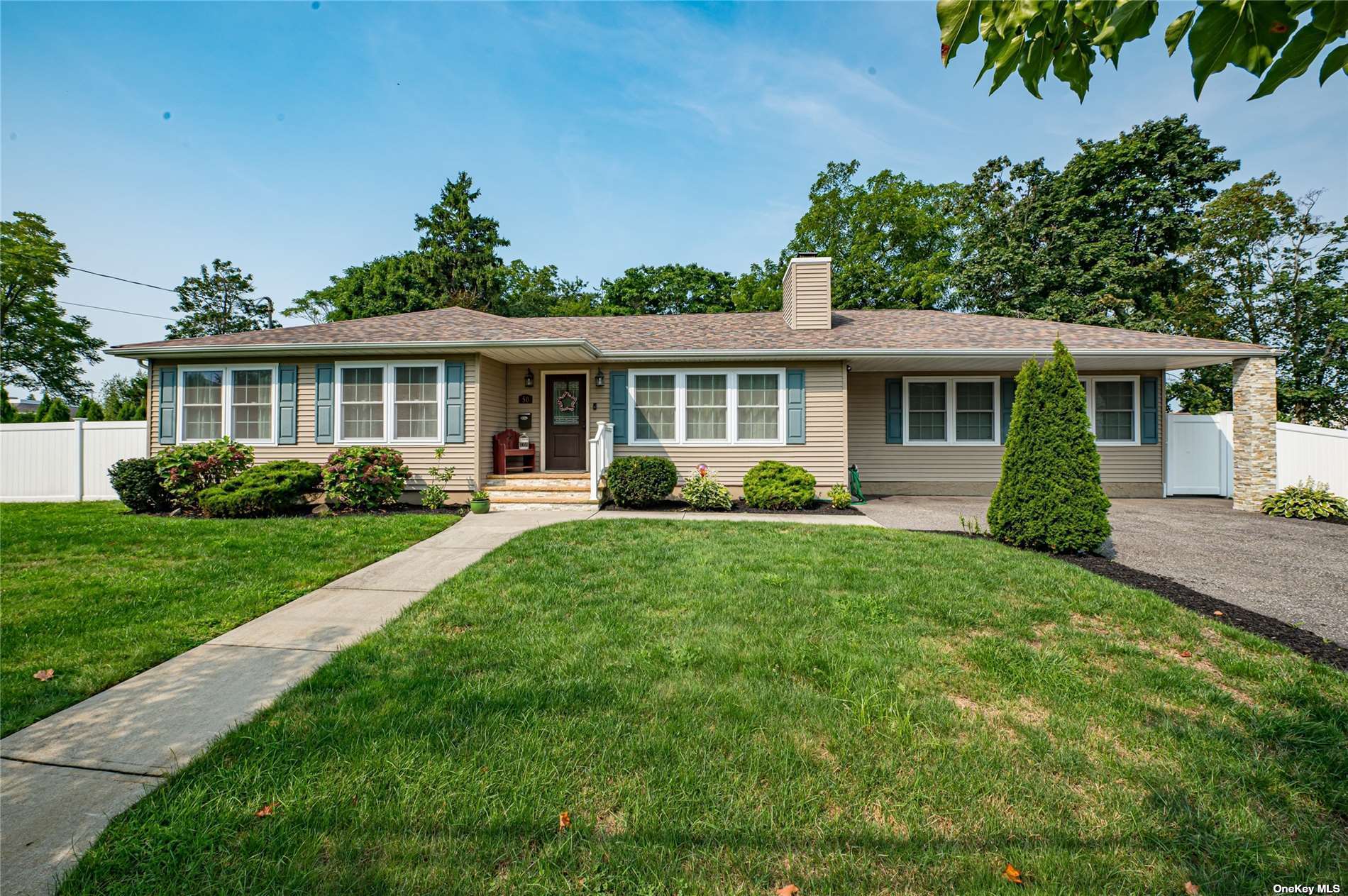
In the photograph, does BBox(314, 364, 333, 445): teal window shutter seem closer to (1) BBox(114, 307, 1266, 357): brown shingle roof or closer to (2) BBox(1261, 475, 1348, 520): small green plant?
(1) BBox(114, 307, 1266, 357): brown shingle roof

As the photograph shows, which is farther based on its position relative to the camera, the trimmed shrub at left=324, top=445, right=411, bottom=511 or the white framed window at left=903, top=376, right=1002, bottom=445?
the white framed window at left=903, top=376, right=1002, bottom=445

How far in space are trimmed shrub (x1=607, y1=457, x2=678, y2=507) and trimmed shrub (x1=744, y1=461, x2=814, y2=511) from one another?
1499 millimetres

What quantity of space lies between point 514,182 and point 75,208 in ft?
25.9

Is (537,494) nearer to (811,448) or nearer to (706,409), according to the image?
(706,409)

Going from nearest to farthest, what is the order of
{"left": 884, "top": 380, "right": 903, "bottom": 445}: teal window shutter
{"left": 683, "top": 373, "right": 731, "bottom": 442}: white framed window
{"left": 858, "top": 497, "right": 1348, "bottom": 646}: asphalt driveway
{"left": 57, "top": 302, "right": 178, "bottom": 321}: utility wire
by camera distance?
{"left": 858, "top": 497, "right": 1348, "bottom": 646}: asphalt driveway, {"left": 683, "top": 373, "right": 731, "bottom": 442}: white framed window, {"left": 884, "top": 380, "right": 903, "bottom": 445}: teal window shutter, {"left": 57, "top": 302, "right": 178, "bottom": 321}: utility wire

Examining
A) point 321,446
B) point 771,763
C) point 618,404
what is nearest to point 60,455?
point 321,446

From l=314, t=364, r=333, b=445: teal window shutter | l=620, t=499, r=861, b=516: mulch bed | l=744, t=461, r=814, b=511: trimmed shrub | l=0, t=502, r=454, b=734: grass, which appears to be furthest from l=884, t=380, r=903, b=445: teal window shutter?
l=314, t=364, r=333, b=445: teal window shutter

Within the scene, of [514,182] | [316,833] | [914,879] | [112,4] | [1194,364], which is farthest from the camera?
[514,182]

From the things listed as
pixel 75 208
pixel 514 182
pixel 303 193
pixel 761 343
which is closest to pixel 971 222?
pixel 761 343

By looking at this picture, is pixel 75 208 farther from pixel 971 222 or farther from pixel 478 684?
pixel 971 222

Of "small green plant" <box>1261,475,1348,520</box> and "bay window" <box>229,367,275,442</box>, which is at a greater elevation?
"bay window" <box>229,367,275,442</box>

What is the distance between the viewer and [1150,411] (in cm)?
1151

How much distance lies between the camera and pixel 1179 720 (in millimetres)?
2713

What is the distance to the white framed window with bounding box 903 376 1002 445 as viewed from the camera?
11742mm
